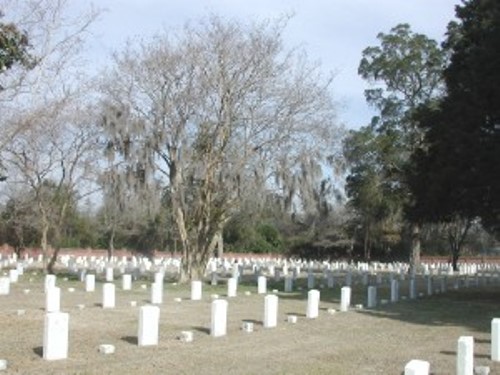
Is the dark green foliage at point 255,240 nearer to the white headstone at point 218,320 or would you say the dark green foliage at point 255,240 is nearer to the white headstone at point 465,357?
the white headstone at point 218,320

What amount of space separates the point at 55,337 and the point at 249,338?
4.06 metres

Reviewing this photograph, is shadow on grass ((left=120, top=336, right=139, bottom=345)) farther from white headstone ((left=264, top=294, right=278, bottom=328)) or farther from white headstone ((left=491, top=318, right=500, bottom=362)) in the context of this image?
white headstone ((left=491, top=318, right=500, bottom=362))

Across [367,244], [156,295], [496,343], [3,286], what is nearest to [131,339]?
[496,343]

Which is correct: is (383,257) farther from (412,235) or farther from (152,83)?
(152,83)

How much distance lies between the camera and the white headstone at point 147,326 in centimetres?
1209

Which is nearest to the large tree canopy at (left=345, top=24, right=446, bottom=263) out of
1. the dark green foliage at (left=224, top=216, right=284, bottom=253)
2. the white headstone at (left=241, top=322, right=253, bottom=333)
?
the dark green foliage at (left=224, top=216, right=284, bottom=253)

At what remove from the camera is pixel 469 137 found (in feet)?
76.5

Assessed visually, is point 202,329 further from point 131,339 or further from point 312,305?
point 312,305

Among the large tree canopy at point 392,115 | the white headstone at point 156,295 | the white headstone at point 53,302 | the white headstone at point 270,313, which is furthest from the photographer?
the large tree canopy at point 392,115

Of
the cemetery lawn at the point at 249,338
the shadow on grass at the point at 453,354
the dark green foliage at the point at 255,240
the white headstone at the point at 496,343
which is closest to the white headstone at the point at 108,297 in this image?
the cemetery lawn at the point at 249,338

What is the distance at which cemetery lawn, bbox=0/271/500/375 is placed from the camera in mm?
10492

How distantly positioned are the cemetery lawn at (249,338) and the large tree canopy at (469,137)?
3.82 metres

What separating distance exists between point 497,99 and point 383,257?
46.2 meters

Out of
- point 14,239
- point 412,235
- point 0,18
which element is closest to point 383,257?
point 412,235
